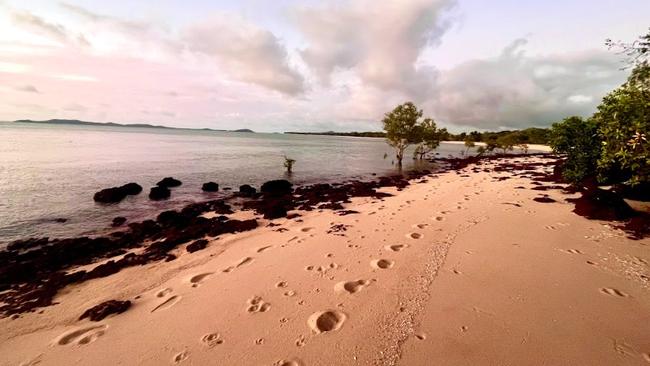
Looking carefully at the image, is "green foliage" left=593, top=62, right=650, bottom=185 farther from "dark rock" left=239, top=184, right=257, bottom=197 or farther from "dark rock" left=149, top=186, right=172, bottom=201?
"dark rock" left=149, top=186, right=172, bottom=201

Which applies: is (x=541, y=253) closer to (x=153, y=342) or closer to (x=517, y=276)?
(x=517, y=276)

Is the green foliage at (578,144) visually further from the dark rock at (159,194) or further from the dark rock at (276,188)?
the dark rock at (159,194)

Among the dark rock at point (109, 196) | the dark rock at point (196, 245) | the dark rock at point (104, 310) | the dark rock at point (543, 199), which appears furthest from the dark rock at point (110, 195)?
the dark rock at point (543, 199)

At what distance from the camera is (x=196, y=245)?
366 inches

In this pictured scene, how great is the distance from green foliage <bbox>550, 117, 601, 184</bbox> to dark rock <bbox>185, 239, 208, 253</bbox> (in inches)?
684

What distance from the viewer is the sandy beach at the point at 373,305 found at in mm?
4086

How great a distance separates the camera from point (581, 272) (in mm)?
6184

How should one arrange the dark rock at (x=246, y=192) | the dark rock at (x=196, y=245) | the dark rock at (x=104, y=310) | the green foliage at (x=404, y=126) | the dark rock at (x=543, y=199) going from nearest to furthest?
the dark rock at (x=104, y=310) < the dark rock at (x=196, y=245) < the dark rock at (x=543, y=199) < the dark rock at (x=246, y=192) < the green foliage at (x=404, y=126)

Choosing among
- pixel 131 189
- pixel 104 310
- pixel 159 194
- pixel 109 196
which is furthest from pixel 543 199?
pixel 131 189

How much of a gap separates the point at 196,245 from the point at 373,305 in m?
6.67

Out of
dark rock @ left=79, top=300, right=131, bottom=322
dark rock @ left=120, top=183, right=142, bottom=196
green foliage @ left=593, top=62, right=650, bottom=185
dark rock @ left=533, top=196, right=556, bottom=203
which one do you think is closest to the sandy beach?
dark rock @ left=79, top=300, right=131, bottom=322

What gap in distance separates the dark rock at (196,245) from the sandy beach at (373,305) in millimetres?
330

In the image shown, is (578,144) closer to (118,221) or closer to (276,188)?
(276,188)

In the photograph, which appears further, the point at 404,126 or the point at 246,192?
the point at 404,126
